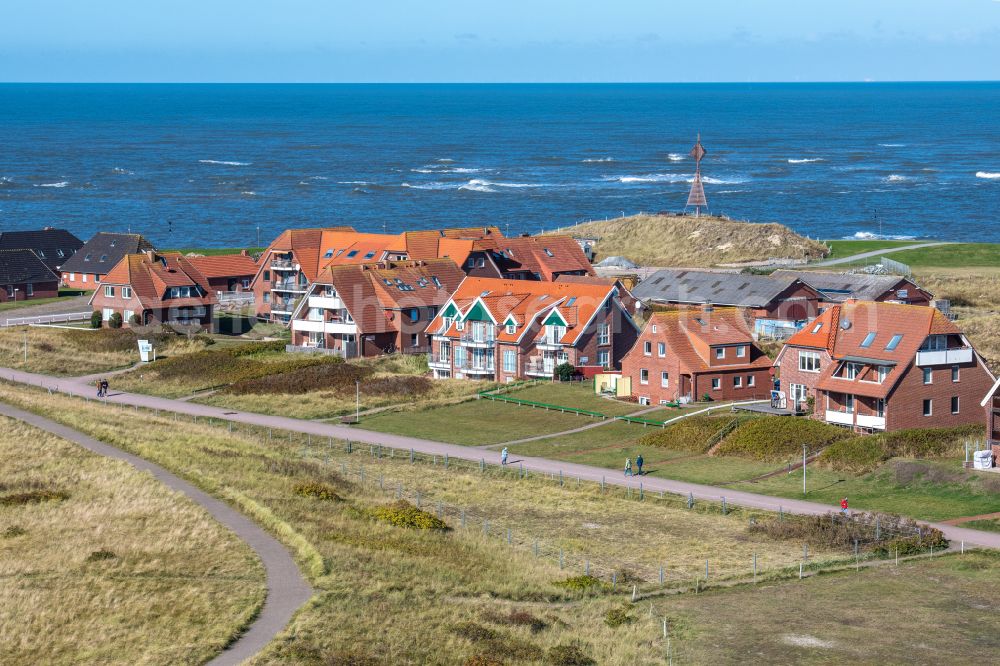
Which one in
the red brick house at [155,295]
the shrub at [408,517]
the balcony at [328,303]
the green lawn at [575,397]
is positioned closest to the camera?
the shrub at [408,517]

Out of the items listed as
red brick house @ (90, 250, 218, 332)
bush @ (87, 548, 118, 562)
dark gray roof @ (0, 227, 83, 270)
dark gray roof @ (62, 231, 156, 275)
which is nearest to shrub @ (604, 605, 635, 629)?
bush @ (87, 548, 118, 562)

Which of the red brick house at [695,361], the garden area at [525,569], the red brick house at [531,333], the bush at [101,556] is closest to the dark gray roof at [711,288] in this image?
the red brick house at [531,333]

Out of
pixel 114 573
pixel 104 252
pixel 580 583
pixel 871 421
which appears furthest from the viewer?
pixel 104 252

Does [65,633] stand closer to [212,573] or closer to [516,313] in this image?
[212,573]

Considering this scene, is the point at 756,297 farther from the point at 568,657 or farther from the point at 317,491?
the point at 568,657

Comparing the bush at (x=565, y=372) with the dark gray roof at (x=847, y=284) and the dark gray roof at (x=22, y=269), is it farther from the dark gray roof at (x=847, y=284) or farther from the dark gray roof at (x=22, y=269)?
the dark gray roof at (x=22, y=269)

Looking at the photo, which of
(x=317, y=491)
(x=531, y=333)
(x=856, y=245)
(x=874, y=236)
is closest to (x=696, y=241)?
(x=856, y=245)
